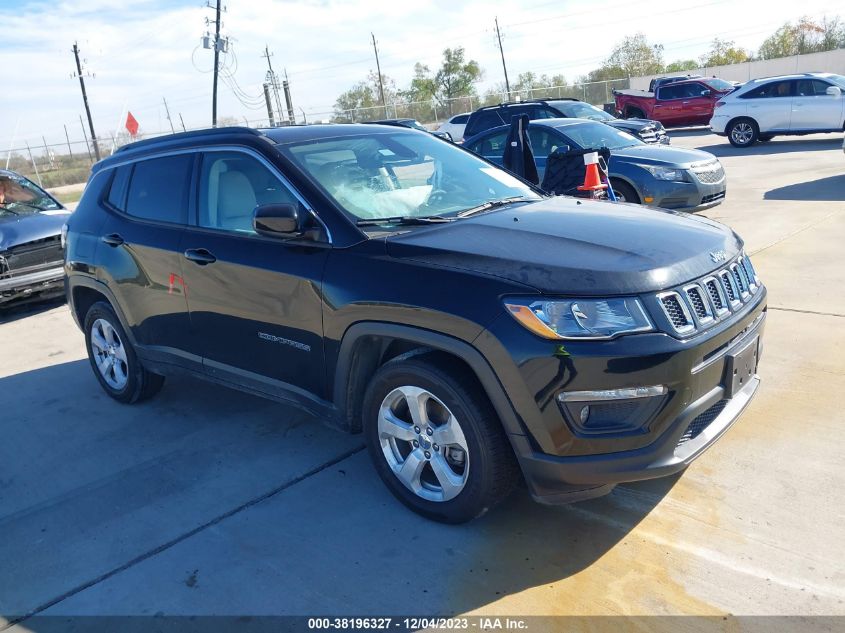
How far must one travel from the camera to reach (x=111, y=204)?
519 centimetres

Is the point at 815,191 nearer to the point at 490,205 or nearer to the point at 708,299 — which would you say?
the point at 490,205

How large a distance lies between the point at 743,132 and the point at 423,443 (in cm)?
1882

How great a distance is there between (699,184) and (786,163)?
23.7ft

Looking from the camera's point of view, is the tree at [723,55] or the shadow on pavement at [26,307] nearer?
the shadow on pavement at [26,307]

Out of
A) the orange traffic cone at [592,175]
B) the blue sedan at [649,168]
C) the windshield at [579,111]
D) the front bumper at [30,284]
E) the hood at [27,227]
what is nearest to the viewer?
the orange traffic cone at [592,175]

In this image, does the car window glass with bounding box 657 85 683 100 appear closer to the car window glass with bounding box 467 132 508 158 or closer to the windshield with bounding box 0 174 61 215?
the car window glass with bounding box 467 132 508 158

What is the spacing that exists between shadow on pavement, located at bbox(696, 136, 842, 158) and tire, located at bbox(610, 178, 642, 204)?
9.59 metres

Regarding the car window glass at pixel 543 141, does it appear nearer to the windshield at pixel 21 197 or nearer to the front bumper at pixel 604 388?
the windshield at pixel 21 197

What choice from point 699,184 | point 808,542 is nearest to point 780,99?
point 699,184

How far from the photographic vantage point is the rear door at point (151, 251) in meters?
4.52

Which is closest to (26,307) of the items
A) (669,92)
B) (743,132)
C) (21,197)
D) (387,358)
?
(21,197)

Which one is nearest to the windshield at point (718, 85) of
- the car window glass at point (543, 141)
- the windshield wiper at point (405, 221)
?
the car window glass at point (543, 141)

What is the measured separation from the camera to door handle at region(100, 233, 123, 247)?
4930 mm

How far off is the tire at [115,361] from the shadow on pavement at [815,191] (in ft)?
31.5
